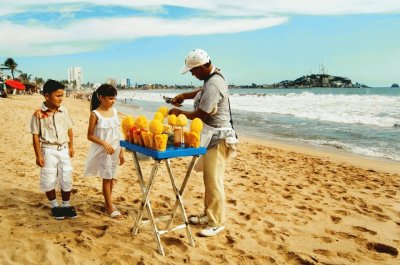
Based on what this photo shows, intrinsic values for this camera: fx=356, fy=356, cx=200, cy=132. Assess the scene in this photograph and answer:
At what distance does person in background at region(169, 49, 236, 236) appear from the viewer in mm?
3736

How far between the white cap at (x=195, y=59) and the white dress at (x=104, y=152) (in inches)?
45.9

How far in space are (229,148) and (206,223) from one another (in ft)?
3.48

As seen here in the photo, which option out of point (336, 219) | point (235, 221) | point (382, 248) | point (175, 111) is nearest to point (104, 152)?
point (175, 111)

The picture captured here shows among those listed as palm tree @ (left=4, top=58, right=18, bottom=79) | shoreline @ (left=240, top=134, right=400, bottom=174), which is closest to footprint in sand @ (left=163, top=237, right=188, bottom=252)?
shoreline @ (left=240, top=134, right=400, bottom=174)

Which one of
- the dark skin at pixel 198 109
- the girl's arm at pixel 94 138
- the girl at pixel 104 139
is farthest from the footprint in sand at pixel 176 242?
the dark skin at pixel 198 109

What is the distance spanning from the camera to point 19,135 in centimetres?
1045

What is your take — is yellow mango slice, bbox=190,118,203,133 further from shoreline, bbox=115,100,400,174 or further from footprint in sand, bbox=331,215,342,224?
shoreline, bbox=115,100,400,174

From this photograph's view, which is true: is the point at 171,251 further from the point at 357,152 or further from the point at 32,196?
the point at 357,152

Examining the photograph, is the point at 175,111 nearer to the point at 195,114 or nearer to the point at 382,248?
the point at 195,114

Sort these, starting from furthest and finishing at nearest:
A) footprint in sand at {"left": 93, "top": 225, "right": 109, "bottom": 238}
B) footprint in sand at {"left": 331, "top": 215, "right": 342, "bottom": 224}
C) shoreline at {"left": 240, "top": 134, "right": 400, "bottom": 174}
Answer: shoreline at {"left": 240, "top": 134, "right": 400, "bottom": 174}, footprint in sand at {"left": 331, "top": 215, "right": 342, "bottom": 224}, footprint in sand at {"left": 93, "top": 225, "right": 109, "bottom": 238}

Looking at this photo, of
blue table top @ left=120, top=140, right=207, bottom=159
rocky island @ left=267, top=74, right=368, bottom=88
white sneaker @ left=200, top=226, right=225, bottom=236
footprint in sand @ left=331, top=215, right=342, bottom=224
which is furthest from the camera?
rocky island @ left=267, top=74, right=368, bottom=88

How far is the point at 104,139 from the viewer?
4.23 meters

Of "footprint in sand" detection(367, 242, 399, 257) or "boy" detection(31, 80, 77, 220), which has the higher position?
"boy" detection(31, 80, 77, 220)

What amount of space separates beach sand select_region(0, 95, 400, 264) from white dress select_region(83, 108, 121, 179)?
60 centimetres
